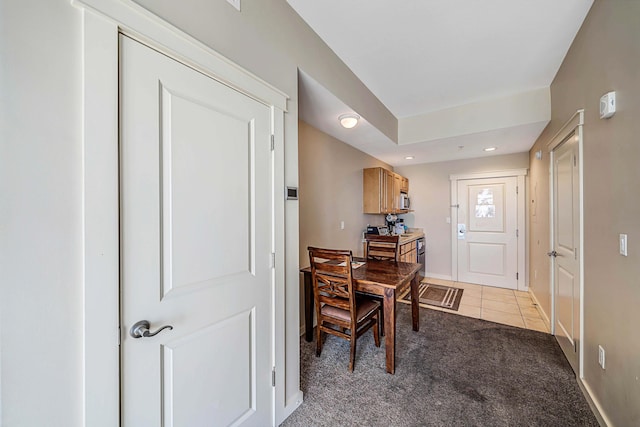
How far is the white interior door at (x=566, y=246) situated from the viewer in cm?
198

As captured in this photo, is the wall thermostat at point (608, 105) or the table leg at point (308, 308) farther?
the table leg at point (308, 308)

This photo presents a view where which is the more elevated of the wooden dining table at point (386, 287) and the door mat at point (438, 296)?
the wooden dining table at point (386, 287)

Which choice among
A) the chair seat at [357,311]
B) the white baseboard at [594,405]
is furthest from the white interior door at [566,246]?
the chair seat at [357,311]

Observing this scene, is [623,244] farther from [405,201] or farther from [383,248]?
[405,201]

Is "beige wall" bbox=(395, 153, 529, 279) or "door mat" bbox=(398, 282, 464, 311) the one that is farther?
"beige wall" bbox=(395, 153, 529, 279)

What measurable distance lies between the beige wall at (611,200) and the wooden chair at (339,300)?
1.50 m

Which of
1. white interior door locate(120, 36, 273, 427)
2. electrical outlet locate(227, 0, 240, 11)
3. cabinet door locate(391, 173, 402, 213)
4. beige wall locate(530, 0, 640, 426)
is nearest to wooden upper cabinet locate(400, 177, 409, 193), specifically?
cabinet door locate(391, 173, 402, 213)

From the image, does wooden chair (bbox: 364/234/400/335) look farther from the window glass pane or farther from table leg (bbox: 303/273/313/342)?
the window glass pane

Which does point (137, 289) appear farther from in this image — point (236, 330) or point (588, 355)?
point (588, 355)

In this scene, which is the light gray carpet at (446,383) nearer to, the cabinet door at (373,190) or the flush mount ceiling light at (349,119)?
the cabinet door at (373,190)

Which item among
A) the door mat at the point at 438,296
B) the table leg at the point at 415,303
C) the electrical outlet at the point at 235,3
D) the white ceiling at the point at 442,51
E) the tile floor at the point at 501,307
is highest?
the white ceiling at the point at 442,51

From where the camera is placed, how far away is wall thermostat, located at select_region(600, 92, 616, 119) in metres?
1.38

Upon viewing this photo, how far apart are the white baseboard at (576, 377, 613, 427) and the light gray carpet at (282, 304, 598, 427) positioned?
4cm

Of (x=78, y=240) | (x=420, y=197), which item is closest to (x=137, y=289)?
(x=78, y=240)
